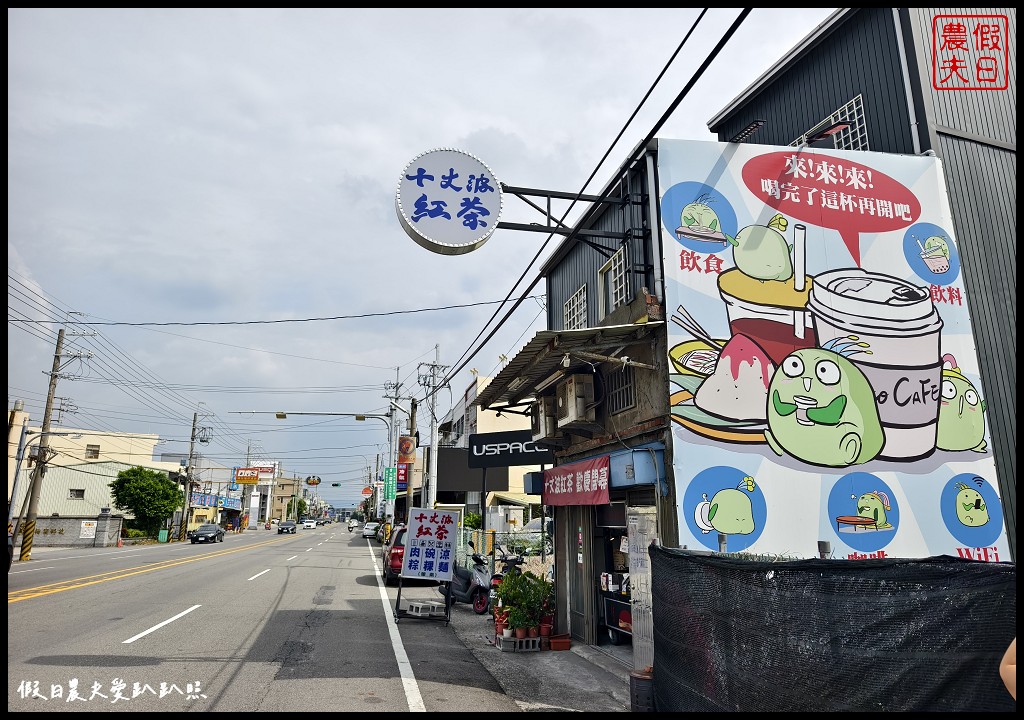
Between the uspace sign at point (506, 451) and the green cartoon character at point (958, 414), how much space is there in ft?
20.7

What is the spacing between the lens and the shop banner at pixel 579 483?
9.60m

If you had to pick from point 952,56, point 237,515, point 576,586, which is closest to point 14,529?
point 576,586

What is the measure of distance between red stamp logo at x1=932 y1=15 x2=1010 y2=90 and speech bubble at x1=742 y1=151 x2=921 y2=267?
307 centimetres

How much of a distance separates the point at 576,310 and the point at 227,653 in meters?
9.01

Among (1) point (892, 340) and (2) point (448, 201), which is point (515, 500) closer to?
(1) point (892, 340)

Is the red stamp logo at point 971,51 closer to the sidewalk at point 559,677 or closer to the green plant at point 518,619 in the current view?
the sidewalk at point 559,677

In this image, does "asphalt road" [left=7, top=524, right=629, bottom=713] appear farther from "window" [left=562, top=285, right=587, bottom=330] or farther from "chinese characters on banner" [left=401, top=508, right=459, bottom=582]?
"window" [left=562, top=285, right=587, bottom=330]

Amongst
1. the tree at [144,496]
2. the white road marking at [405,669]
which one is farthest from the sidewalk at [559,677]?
the tree at [144,496]

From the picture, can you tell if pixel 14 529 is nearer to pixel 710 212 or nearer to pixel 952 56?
pixel 710 212

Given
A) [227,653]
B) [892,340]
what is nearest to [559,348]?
[892,340]

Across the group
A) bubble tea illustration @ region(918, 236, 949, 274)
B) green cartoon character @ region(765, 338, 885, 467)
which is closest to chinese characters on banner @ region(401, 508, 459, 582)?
green cartoon character @ region(765, 338, 885, 467)

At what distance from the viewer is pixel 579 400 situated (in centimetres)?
1096

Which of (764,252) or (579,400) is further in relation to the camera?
(579,400)

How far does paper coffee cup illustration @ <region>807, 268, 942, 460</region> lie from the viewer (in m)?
9.19
